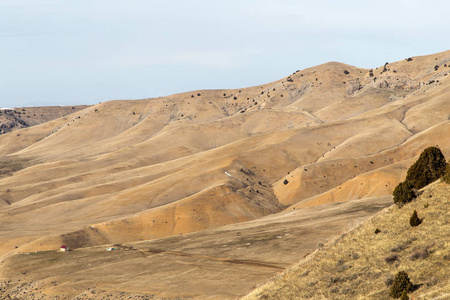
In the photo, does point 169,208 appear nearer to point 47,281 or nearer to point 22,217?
point 22,217

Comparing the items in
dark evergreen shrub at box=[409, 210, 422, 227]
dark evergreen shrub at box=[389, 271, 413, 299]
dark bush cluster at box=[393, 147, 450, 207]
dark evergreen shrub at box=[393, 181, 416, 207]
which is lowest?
dark evergreen shrub at box=[389, 271, 413, 299]

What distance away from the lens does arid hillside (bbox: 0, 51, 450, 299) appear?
54344 mm

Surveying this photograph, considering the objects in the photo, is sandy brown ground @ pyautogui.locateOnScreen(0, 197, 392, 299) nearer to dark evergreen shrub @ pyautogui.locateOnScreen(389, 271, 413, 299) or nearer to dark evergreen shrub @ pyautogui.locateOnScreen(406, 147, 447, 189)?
dark evergreen shrub @ pyautogui.locateOnScreen(406, 147, 447, 189)

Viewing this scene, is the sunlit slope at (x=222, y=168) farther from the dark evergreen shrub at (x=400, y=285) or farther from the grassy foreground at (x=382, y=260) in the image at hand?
the dark evergreen shrub at (x=400, y=285)

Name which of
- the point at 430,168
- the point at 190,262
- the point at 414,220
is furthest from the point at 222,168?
the point at 414,220

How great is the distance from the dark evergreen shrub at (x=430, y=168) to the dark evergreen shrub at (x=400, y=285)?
40.6 feet

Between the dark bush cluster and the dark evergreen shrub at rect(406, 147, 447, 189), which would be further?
the dark evergreen shrub at rect(406, 147, 447, 189)

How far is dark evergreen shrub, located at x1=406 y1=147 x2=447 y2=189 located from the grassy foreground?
1259mm

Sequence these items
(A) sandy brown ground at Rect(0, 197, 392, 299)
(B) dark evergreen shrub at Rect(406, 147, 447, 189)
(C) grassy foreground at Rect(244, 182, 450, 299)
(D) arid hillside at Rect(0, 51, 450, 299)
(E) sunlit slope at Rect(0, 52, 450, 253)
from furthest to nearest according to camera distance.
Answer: (E) sunlit slope at Rect(0, 52, 450, 253) → (D) arid hillside at Rect(0, 51, 450, 299) → (A) sandy brown ground at Rect(0, 197, 392, 299) → (B) dark evergreen shrub at Rect(406, 147, 447, 189) → (C) grassy foreground at Rect(244, 182, 450, 299)

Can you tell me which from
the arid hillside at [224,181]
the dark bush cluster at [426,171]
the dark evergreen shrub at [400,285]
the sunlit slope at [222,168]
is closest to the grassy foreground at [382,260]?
the dark evergreen shrub at [400,285]

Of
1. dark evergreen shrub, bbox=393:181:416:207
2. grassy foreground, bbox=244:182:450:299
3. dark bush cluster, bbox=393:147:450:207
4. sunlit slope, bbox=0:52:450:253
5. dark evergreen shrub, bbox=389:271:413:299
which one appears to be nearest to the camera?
dark evergreen shrub, bbox=389:271:413:299

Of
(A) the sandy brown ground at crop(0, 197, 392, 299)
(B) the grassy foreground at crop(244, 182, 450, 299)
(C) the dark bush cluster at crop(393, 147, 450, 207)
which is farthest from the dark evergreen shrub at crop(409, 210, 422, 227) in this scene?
(A) the sandy brown ground at crop(0, 197, 392, 299)

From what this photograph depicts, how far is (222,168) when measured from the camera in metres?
100

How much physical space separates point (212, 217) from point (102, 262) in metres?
28.0
